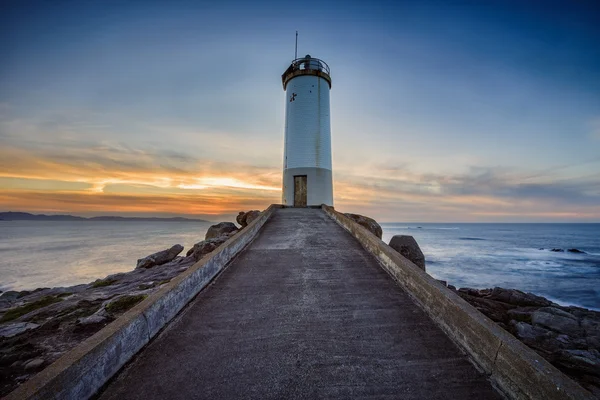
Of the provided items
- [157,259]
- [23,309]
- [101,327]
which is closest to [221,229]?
[157,259]

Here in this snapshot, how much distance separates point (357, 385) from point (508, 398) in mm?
1186

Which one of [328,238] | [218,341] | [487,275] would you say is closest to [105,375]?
[218,341]

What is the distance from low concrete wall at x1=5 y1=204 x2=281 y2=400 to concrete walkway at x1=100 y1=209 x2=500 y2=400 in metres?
0.12

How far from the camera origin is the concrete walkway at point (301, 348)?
223 cm

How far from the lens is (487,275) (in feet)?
73.6

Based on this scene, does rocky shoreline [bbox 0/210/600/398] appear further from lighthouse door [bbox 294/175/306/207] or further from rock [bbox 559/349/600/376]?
lighthouse door [bbox 294/175/306/207]

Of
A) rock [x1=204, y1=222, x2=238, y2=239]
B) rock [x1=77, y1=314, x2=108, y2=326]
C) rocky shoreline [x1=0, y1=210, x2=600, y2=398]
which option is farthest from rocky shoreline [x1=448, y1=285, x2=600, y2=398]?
rock [x1=204, y1=222, x2=238, y2=239]

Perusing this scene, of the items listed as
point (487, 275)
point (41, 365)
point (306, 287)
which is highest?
point (306, 287)

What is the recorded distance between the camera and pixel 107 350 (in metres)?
2.33

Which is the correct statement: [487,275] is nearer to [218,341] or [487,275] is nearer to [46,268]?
[218,341]

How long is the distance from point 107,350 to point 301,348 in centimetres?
175

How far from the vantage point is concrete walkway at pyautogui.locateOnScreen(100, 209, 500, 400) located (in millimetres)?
2234

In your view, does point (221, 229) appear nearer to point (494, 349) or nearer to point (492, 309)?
point (492, 309)

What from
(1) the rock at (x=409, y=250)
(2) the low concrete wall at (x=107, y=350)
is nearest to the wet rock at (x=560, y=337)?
(1) the rock at (x=409, y=250)
